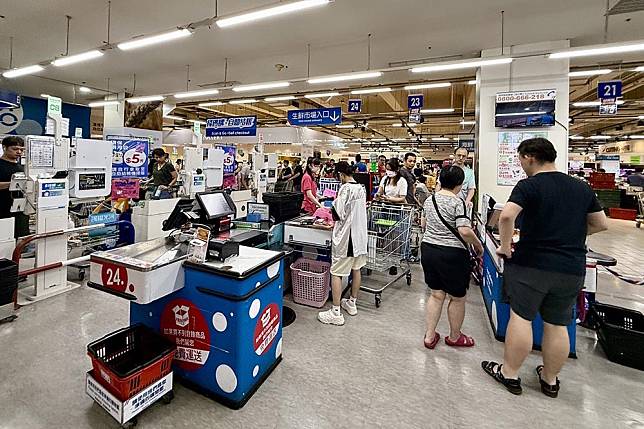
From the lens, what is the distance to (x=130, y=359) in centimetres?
225

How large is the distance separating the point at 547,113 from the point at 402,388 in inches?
217

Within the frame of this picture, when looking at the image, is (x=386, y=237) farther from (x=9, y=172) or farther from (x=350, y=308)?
(x=9, y=172)

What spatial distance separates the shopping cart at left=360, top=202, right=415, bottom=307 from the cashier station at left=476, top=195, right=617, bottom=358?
3.02 ft

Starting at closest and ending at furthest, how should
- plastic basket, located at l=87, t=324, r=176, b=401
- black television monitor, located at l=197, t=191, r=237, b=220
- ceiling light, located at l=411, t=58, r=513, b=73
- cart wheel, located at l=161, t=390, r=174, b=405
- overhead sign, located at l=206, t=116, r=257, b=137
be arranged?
plastic basket, located at l=87, t=324, r=176, b=401 < cart wheel, located at l=161, t=390, r=174, b=405 < black television monitor, located at l=197, t=191, r=237, b=220 < ceiling light, located at l=411, t=58, r=513, b=73 < overhead sign, located at l=206, t=116, r=257, b=137

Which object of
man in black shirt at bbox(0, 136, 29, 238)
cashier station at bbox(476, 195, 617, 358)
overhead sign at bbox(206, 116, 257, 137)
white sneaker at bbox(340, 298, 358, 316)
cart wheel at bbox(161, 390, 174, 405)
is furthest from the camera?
overhead sign at bbox(206, 116, 257, 137)

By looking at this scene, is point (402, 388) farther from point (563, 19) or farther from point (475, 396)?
point (563, 19)

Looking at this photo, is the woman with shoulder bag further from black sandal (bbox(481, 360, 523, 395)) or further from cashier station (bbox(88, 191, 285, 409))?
cashier station (bbox(88, 191, 285, 409))

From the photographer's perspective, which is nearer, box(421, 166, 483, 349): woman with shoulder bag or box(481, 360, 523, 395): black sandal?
box(481, 360, 523, 395): black sandal

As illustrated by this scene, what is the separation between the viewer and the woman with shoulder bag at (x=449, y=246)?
2.72 metres

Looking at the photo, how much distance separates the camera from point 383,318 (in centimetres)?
356

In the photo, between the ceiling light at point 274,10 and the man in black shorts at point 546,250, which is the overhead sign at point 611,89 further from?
the man in black shorts at point 546,250

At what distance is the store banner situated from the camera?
680cm

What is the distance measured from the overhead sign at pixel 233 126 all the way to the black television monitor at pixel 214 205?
347 inches

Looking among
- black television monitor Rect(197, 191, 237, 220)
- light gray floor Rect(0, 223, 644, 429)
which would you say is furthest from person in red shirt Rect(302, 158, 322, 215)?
light gray floor Rect(0, 223, 644, 429)
